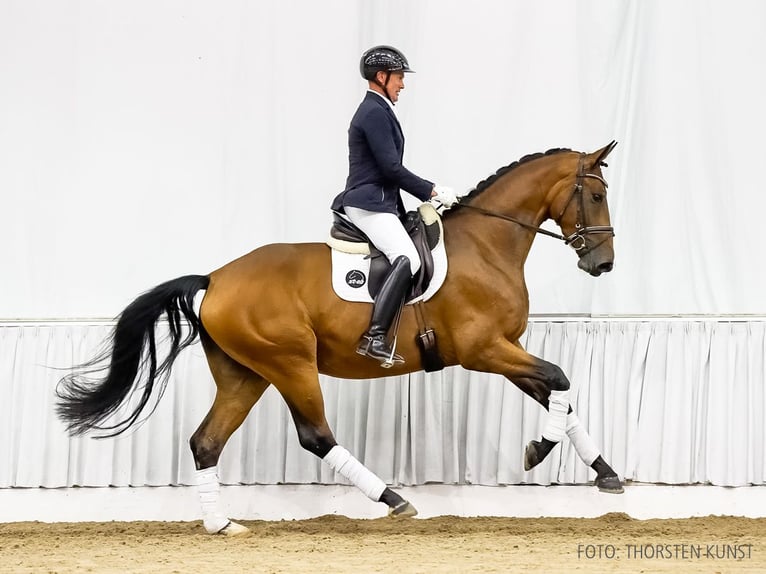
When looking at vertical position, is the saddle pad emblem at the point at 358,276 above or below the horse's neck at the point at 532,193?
below

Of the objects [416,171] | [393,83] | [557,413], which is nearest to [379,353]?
[557,413]

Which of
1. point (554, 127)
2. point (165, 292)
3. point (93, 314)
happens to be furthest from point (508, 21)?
point (93, 314)

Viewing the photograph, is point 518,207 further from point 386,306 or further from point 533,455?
point 533,455

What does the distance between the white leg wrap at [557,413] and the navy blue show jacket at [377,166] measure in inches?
46.5

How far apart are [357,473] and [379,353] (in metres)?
0.61

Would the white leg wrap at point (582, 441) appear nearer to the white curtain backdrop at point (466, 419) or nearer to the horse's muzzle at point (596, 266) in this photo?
the horse's muzzle at point (596, 266)

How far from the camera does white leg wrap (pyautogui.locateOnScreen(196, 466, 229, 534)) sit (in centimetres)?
485

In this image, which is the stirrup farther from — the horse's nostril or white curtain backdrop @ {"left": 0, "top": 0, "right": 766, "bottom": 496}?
the horse's nostril

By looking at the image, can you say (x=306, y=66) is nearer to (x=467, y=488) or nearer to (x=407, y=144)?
(x=407, y=144)

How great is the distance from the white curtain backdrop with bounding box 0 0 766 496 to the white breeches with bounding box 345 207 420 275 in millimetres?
1164

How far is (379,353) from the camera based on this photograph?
4570 mm

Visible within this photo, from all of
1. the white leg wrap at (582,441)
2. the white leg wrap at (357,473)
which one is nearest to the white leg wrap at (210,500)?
the white leg wrap at (357,473)

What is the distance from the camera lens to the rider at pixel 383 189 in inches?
181

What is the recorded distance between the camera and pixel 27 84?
6090 millimetres
